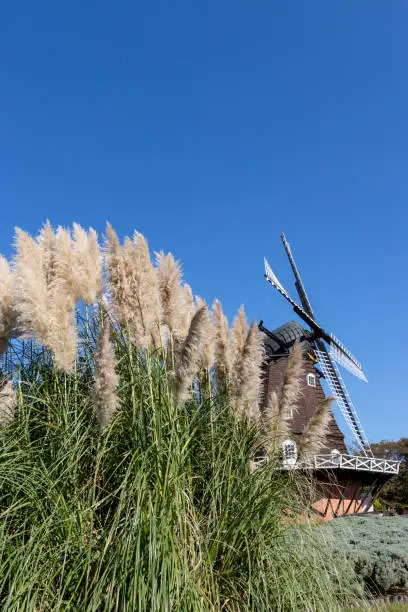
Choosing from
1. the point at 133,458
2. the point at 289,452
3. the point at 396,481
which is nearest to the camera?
the point at 133,458

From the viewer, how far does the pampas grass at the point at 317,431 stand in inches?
138

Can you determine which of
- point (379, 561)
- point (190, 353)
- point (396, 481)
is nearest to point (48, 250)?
point (190, 353)

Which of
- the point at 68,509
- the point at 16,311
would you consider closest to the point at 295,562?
the point at 68,509

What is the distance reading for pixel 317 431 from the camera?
352cm

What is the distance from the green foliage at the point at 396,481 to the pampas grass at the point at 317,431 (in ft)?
79.6

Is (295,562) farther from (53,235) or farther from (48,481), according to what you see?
(53,235)

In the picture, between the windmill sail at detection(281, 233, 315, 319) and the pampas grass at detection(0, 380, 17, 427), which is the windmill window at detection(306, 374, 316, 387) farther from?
the pampas grass at detection(0, 380, 17, 427)

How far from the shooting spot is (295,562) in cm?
301

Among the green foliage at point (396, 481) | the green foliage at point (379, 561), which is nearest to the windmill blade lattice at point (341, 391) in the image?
the green foliage at point (396, 481)

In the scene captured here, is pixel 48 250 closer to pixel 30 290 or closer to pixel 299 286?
pixel 30 290

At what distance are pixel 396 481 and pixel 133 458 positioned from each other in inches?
1185

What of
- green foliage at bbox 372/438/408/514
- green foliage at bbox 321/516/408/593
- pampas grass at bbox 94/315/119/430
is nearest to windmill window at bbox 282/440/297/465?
pampas grass at bbox 94/315/119/430

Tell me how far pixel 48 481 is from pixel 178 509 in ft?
2.20

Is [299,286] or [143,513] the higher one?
[299,286]
